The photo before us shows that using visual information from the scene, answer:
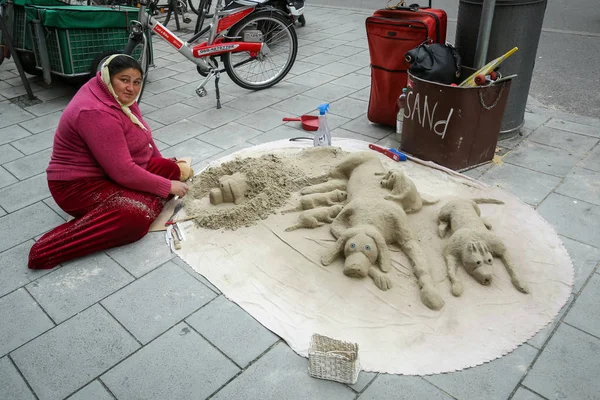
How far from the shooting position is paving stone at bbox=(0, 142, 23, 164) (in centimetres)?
391

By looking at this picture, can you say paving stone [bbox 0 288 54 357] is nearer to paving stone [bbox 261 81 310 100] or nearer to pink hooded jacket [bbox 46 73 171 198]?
pink hooded jacket [bbox 46 73 171 198]

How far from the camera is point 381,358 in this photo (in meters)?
2.06

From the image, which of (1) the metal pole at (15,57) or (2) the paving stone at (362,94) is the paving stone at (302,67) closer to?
(2) the paving stone at (362,94)

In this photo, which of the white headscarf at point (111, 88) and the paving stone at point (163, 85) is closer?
the white headscarf at point (111, 88)

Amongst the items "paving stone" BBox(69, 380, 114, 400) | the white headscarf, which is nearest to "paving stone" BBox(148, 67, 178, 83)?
the white headscarf

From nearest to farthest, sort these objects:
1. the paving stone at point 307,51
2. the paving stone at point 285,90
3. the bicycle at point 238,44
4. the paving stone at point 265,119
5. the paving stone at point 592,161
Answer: the paving stone at point 592,161 < the paving stone at point 265,119 < the bicycle at point 238,44 < the paving stone at point 285,90 < the paving stone at point 307,51

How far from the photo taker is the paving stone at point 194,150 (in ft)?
12.8

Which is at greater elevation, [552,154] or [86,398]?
[552,154]

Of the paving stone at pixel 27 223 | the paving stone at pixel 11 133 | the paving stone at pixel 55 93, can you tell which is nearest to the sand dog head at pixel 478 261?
the paving stone at pixel 27 223

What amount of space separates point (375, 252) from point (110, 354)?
135 centimetres

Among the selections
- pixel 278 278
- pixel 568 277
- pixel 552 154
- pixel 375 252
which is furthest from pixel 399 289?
pixel 552 154

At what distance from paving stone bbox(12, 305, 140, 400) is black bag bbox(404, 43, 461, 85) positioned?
264 cm

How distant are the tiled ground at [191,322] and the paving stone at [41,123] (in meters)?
0.34

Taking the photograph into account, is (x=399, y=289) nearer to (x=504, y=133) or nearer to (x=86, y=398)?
(x=86, y=398)
